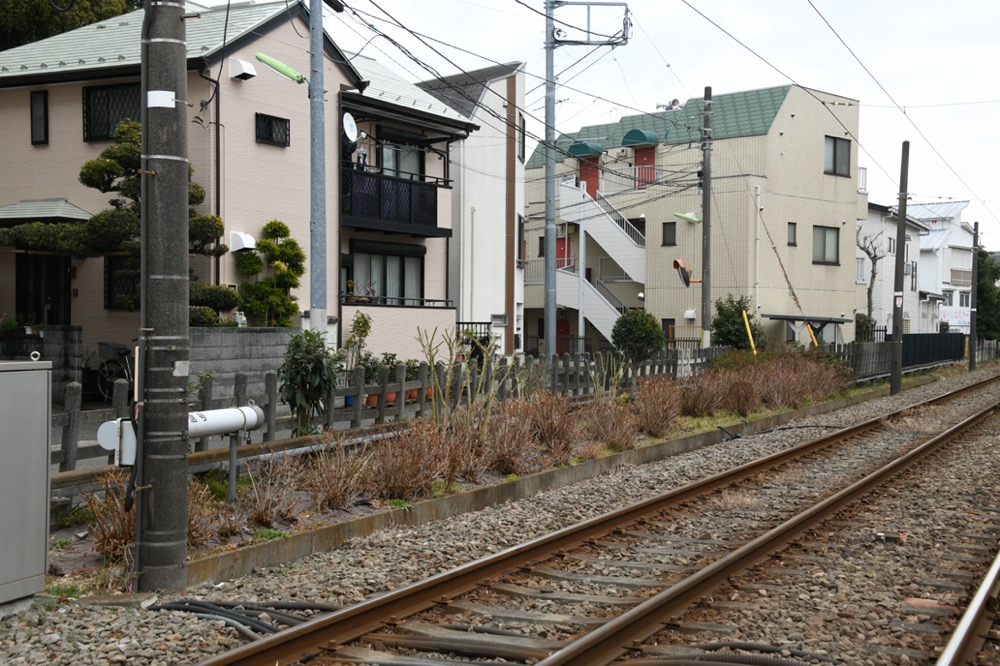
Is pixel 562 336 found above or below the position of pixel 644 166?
below

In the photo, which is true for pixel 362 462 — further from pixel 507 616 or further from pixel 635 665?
pixel 635 665

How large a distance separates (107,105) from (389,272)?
25.7 ft

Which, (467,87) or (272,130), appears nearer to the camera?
→ (272,130)

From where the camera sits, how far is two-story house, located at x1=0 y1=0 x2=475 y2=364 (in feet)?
60.0

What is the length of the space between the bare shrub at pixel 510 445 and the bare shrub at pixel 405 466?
1.28m

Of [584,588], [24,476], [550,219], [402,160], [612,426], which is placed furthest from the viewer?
[402,160]

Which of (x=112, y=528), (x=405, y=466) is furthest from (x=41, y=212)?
(x=112, y=528)

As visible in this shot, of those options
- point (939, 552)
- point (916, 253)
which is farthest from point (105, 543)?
point (916, 253)

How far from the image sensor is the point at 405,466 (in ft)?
30.8

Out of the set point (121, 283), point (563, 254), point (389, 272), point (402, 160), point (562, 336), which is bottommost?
point (562, 336)

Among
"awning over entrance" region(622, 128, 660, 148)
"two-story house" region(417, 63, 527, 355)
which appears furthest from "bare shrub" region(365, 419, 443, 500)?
"awning over entrance" region(622, 128, 660, 148)

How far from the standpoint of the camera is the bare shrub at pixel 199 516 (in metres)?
7.12

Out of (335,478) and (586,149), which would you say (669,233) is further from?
(335,478)

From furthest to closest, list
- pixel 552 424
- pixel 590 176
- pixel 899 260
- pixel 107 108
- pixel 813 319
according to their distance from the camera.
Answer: pixel 590 176 → pixel 813 319 → pixel 899 260 → pixel 107 108 → pixel 552 424
